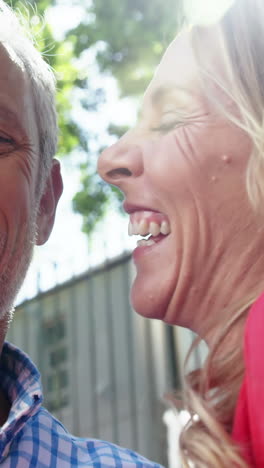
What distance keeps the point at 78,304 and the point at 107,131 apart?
1.96 m

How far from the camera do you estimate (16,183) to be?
1.97m

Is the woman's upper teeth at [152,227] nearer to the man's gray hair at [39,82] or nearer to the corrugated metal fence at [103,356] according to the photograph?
the man's gray hair at [39,82]

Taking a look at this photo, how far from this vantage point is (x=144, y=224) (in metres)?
1.33

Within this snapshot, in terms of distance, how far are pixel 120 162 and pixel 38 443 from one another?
2.31 feet

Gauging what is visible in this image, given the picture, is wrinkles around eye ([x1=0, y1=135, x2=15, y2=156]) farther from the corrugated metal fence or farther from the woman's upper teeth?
A: the corrugated metal fence

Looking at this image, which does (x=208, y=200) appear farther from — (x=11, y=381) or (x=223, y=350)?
(x=11, y=381)

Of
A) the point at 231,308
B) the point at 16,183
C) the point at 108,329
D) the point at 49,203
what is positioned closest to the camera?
the point at 231,308

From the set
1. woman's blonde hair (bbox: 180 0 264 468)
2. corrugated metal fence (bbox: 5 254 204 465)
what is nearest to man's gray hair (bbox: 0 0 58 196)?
woman's blonde hair (bbox: 180 0 264 468)

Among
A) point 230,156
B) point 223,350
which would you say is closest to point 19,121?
point 230,156

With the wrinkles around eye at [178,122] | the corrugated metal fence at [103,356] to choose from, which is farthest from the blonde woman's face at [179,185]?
the corrugated metal fence at [103,356]

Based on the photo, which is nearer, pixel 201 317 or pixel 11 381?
pixel 201 317

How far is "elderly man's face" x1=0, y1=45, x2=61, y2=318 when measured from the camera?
6.33ft

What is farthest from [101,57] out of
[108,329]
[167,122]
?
[167,122]

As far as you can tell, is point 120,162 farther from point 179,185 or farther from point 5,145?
point 5,145
